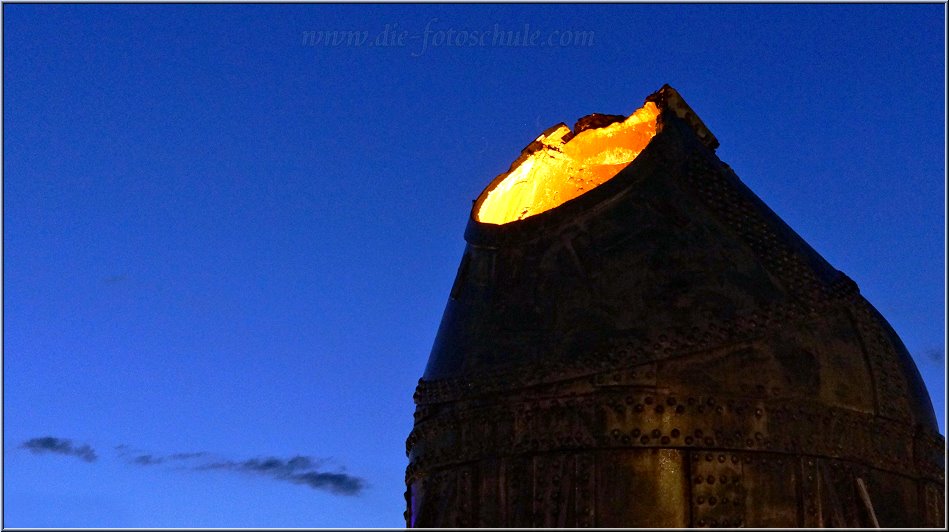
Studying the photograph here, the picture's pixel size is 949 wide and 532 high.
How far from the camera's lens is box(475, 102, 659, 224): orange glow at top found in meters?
8.54

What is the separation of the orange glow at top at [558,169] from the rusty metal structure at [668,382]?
101cm

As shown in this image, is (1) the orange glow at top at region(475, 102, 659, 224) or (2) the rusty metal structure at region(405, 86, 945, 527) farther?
(1) the orange glow at top at region(475, 102, 659, 224)

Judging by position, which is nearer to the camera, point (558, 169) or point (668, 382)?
point (668, 382)

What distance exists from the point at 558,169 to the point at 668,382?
9.27ft

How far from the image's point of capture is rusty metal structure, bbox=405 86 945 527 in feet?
20.1

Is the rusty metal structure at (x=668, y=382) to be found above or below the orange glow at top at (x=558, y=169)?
below

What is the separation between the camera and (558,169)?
8.64 meters

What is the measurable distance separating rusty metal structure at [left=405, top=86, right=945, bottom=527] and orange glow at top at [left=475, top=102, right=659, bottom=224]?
3.32 ft

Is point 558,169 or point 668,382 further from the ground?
point 558,169

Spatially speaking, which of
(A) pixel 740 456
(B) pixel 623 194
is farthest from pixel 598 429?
(B) pixel 623 194

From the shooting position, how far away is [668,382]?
6.27m

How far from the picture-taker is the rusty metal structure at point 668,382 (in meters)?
6.13

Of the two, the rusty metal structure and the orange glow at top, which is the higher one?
the orange glow at top

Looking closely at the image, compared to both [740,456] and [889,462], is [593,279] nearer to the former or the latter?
[740,456]
